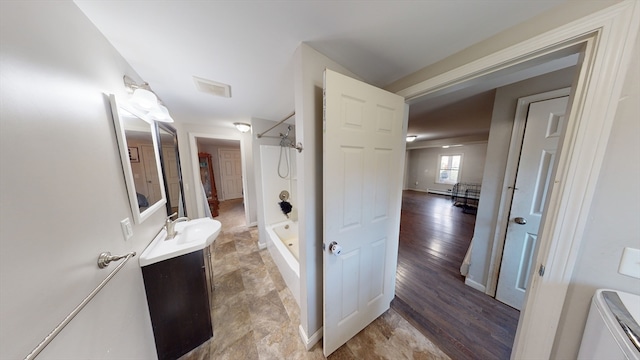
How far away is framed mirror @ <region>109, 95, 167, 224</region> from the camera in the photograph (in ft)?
3.16

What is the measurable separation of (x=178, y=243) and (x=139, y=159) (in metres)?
0.74

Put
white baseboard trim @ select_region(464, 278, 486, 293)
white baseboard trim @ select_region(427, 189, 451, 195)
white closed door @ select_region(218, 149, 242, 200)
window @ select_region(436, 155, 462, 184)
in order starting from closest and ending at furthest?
white baseboard trim @ select_region(464, 278, 486, 293) < white closed door @ select_region(218, 149, 242, 200) < window @ select_region(436, 155, 462, 184) < white baseboard trim @ select_region(427, 189, 451, 195)

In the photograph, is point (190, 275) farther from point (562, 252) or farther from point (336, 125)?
point (562, 252)

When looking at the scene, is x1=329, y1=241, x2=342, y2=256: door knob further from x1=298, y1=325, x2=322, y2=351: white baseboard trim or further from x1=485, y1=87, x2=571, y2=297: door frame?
x1=485, y1=87, x2=571, y2=297: door frame

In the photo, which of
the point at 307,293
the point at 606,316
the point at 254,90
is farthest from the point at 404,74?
the point at 307,293

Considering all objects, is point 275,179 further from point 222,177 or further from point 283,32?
point 222,177

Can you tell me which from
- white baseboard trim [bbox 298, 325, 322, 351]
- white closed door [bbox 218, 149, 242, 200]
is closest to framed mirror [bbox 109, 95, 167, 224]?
white baseboard trim [bbox 298, 325, 322, 351]

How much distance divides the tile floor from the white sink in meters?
0.81

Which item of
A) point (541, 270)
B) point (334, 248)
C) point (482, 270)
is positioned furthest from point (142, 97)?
point (482, 270)

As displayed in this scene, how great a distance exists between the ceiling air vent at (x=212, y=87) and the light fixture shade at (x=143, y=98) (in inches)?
17.5

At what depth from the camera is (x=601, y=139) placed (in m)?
0.69

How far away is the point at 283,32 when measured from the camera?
948 mm

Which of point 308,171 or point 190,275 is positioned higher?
point 308,171

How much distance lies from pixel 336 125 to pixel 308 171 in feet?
1.19
